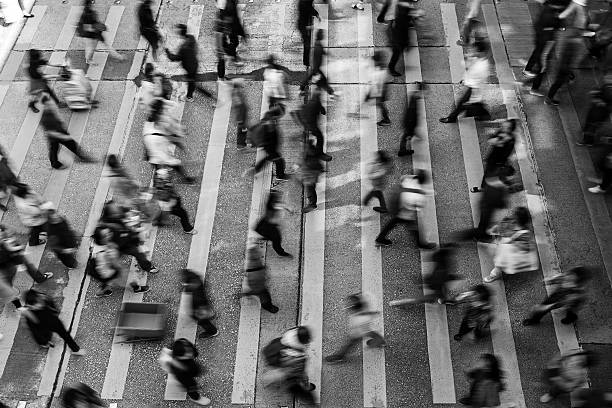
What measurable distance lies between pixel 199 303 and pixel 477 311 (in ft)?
13.6

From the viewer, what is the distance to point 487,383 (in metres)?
8.35

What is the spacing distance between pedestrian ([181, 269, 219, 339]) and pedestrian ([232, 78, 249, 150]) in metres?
3.92

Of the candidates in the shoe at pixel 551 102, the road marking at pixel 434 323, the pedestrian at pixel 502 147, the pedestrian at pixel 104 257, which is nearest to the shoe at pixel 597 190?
the pedestrian at pixel 502 147

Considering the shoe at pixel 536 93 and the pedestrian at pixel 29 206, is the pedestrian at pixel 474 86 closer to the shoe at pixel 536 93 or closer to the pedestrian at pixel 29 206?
the shoe at pixel 536 93

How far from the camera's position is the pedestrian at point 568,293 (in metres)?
8.92

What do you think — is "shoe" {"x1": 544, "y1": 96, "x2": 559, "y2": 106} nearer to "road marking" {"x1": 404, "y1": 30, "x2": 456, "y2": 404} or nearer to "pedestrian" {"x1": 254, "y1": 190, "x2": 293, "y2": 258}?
"road marking" {"x1": 404, "y1": 30, "x2": 456, "y2": 404}

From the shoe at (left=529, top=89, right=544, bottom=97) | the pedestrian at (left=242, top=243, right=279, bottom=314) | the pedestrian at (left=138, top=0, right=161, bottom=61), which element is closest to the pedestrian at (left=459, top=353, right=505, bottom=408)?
the pedestrian at (left=242, top=243, right=279, bottom=314)

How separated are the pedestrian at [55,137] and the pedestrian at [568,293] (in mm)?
9080

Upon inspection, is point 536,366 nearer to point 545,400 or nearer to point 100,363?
point 545,400

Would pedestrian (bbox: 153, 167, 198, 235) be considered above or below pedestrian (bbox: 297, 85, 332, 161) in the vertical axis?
below

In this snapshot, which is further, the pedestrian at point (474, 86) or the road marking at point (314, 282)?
the pedestrian at point (474, 86)

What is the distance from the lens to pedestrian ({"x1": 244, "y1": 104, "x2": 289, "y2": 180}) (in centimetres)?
1141

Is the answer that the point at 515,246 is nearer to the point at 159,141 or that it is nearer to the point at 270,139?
the point at 270,139

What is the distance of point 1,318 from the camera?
10609mm
